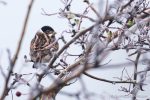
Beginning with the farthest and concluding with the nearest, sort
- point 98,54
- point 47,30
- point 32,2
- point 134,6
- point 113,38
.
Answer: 1. point 47,30
2. point 134,6
3. point 113,38
4. point 32,2
5. point 98,54

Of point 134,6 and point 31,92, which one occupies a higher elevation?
point 134,6

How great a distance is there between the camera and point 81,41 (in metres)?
2.34

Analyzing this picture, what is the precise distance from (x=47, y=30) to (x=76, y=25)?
60.9 inches

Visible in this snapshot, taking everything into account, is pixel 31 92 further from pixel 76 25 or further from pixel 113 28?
pixel 76 25

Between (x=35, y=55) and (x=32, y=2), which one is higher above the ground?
(x=32, y=2)

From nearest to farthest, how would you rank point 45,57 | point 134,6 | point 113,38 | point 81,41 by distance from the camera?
point 113,38 → point 134,6 → point 81,41 → point 45,57

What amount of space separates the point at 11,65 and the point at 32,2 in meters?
0.13

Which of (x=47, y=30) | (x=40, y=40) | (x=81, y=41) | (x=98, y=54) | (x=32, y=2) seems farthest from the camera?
(x=47, y=30)

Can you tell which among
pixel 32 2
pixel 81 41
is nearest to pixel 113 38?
pixel 81 41

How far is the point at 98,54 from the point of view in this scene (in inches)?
20.7

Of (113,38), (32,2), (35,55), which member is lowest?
(35,55)

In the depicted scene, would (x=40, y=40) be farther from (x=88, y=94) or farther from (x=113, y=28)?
(x=88, y=94)

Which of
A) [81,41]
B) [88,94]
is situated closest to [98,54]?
[88,94]

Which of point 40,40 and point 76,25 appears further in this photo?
point 40,40
